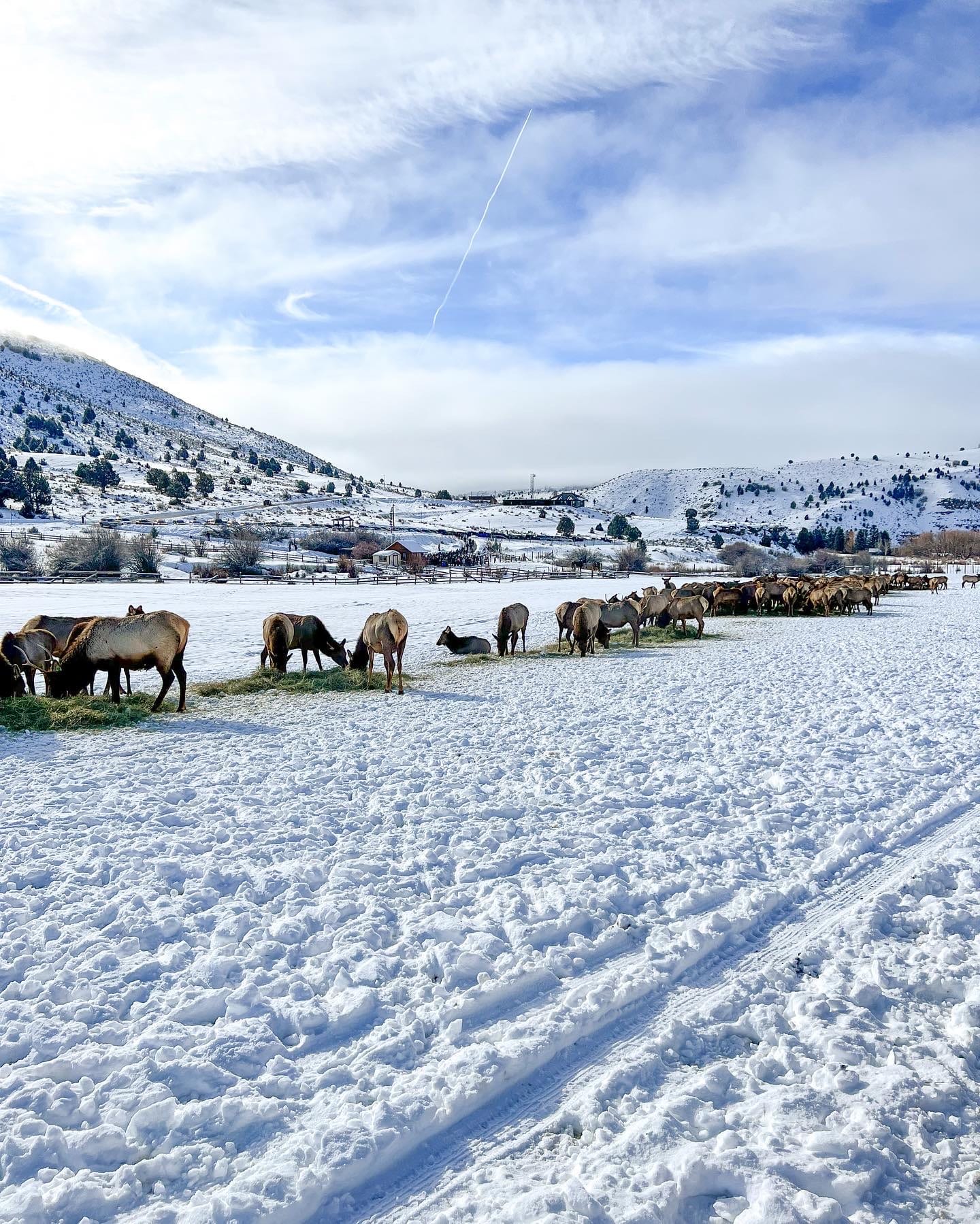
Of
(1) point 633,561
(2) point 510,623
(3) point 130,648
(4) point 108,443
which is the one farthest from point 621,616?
(4) point 108,443

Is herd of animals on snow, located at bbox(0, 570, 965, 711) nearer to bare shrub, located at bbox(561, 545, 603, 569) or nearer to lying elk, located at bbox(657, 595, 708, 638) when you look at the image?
lying elk, located at bbox(657, 595, 708, 638)

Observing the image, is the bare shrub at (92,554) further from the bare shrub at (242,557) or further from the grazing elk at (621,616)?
the grazing elk at (621,616)

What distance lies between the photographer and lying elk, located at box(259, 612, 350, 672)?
15773mm

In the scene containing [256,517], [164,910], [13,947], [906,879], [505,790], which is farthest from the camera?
[256,517]

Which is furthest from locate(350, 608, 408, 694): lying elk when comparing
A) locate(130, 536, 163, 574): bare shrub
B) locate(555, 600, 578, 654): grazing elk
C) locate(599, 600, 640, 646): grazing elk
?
locate(130, 536, 163, 574): bare shrub

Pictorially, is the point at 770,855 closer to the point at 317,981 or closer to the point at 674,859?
the point at 674,859

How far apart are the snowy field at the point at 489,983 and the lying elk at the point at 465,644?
407 inches

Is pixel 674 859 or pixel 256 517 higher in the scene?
pixel 256 517

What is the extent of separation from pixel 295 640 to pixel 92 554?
170ft

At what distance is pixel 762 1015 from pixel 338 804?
4897mm

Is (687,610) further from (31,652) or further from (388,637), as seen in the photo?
(31,652)

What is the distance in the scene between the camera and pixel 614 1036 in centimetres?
421

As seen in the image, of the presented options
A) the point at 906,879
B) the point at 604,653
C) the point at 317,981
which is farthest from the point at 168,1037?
the point at 604,653

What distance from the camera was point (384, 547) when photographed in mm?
95250
